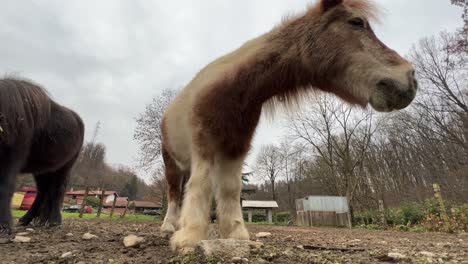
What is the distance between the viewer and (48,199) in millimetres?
4145

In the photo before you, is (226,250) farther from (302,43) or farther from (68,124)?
(68,124)

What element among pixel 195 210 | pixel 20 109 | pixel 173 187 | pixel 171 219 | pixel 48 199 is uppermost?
pixel 20 109

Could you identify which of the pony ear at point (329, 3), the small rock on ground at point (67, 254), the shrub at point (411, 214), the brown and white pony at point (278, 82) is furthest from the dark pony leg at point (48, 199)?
the shrub at point (411, 214)

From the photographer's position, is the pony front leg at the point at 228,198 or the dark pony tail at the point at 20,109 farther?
the dark pony tail at the point at 20,109

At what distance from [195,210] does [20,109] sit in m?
2.28


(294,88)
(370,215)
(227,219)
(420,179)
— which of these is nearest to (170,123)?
A: (227,219)

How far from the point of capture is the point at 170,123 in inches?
139

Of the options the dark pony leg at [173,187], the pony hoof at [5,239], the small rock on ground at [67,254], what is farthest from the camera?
the dark pony leg at [173,187]

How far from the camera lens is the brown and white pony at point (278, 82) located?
7.45 feet

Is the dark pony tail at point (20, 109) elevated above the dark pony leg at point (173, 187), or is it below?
above

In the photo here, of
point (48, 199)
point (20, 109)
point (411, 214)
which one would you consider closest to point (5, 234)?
point (20, 109)

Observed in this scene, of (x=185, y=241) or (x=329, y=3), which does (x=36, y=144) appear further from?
(x=329, y=3)

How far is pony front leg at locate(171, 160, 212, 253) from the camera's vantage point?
229cm

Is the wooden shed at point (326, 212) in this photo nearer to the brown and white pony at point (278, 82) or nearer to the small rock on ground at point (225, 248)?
the brown and white pony at point (278, 82)
